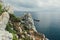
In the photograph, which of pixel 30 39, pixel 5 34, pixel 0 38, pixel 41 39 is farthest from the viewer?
pixel 41 39

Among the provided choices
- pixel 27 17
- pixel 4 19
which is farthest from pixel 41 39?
pixel 4 19

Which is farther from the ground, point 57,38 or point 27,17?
point 27,17

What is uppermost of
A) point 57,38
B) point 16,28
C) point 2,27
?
point 2,27

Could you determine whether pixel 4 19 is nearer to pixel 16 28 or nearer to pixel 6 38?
pixel 6 38

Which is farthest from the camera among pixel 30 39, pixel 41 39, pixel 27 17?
pixel 27 17

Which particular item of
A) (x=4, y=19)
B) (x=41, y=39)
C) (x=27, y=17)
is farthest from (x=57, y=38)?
(x=4, y=19)

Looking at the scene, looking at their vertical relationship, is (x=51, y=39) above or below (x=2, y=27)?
below

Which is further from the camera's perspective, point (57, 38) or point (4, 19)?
point (57, 38)

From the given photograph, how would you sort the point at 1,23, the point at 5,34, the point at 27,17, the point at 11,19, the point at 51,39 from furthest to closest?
the point at 51,39 → the point at 27,17 → the point at 11,19 → the point at 1,23 → the point at 5,34

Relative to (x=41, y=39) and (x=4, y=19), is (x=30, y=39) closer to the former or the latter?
(x=41, y=39)
